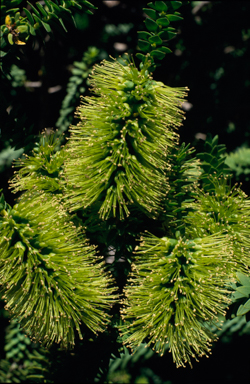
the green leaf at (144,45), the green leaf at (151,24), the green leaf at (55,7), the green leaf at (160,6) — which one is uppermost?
the green leaf at (55,7)

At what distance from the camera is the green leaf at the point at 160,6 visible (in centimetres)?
75

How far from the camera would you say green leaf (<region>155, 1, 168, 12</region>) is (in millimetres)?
747

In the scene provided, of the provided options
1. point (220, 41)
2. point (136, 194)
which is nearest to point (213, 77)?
point (220, 41)

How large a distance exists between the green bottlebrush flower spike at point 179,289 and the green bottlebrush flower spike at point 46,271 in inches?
4.1

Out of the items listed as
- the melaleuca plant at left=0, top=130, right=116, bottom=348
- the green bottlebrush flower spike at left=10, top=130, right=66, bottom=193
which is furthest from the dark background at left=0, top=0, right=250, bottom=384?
the melaleuca plant at left=0, top=130, right=116, bottom=348

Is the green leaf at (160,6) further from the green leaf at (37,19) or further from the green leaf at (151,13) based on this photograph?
the green leaf at (37,19)

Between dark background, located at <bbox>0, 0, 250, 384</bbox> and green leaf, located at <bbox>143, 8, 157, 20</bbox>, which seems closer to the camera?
green leaf, located at <bbox>143, 8, 157, 20</bbox>

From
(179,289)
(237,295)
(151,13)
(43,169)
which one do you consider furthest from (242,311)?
(151,13)

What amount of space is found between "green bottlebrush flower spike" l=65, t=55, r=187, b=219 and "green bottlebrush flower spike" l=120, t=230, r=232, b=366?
0.12 m

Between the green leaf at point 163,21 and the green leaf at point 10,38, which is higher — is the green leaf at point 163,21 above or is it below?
above

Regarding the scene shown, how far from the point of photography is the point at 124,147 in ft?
2.38

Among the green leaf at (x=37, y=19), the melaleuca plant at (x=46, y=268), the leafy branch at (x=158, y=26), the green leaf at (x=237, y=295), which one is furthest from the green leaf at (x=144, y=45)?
the green leaf at (x=237, y=295)

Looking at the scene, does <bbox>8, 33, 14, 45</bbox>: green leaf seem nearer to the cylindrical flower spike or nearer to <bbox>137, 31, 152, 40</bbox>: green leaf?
<bbox>137, 31, 152, 40</bbox>: green leaf

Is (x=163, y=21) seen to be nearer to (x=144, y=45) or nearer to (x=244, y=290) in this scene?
(x=144, y=45)
